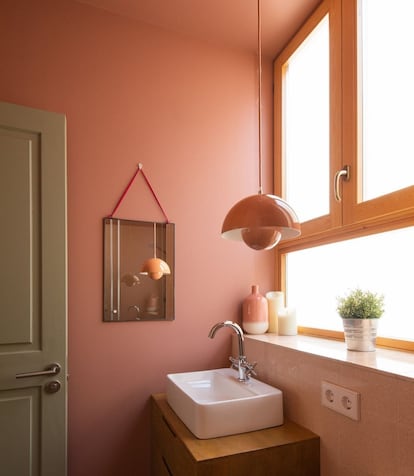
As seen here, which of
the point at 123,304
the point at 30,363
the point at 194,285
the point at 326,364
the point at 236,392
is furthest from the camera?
the point at 194,285

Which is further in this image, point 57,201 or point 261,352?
point 261,352

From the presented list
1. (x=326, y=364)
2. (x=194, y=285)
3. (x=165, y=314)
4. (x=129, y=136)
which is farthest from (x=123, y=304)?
(x=326, y=364)

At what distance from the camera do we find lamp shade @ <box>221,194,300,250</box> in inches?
42.3

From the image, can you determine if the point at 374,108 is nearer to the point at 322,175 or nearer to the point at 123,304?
the point at 322,175

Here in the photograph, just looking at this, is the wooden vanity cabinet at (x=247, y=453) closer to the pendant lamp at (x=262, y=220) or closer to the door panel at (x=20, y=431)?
the door panel at (x=20, y=431)

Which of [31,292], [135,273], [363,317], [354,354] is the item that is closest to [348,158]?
[363,317]

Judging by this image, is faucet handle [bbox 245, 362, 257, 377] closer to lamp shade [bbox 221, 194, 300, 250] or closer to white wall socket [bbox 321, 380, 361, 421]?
white wall socket [bbox 321, 380, 361, 421]

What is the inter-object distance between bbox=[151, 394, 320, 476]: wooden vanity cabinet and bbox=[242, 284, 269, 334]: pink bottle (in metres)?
0.56

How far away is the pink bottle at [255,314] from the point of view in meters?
1.99

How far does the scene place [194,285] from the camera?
6.60 ft

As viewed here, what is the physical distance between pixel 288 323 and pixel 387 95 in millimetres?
1139

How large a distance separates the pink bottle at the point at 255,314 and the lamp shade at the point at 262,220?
0.89m

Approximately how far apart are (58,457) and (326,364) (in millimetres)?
1183

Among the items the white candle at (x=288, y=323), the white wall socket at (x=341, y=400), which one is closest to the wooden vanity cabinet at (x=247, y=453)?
the white wall socket at (x=341, y=400)
